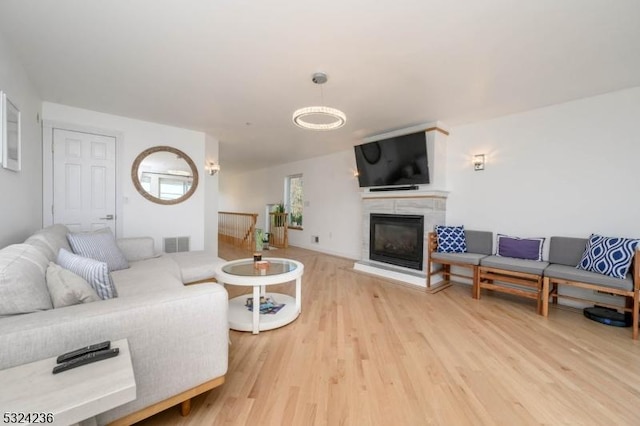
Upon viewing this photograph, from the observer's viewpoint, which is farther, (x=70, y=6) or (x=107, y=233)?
(x=107, y=233)

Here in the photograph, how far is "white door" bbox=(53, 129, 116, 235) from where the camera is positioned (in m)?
3.56

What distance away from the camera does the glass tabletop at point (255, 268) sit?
8.54ft

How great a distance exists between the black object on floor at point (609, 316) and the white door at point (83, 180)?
243 inches

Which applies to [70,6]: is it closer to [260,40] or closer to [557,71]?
[260,40]

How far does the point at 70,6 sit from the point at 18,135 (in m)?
1.41

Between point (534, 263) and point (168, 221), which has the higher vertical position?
point (168, 221)

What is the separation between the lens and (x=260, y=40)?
209 cm

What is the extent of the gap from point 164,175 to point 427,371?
14.9 ft

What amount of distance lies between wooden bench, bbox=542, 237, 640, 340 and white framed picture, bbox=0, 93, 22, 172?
5126 mm

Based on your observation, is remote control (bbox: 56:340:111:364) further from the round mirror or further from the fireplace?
the fireplace

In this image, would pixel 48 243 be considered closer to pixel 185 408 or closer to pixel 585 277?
pixel 185 408

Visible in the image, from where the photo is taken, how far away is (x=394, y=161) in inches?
173

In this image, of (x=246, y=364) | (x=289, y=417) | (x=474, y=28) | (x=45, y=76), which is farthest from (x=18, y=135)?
(x=474, y=28)

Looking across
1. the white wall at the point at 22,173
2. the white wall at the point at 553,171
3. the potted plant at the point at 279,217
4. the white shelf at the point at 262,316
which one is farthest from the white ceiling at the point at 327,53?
the potted plant at the point at 279,217
